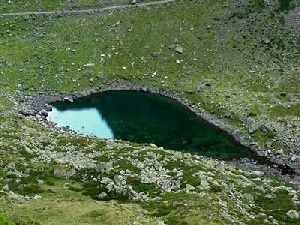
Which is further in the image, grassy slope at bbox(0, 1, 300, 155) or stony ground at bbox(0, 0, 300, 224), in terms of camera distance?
grassy slope at bbox(0, 1, 300, 155)

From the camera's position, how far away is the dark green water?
98.4m

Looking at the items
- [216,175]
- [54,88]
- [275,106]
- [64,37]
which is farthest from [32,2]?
[216,175]

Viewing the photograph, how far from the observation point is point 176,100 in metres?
115

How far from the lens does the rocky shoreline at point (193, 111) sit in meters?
90.3

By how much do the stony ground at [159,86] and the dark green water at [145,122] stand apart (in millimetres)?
4196

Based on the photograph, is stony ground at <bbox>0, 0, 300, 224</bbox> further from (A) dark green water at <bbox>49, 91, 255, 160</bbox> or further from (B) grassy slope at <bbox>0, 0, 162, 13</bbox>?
(A) dark green water at <bbox>49, 91, 255, 160</bbox>

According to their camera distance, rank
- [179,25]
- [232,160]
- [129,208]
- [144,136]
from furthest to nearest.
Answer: [179,25]
[144,136]
[232,160]
[129,208]

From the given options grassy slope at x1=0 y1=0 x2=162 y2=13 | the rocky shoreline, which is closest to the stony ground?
grassy slope at x1=0 y1=0 x2=162 y2=13

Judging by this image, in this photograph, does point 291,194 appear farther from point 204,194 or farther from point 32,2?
point 32,2

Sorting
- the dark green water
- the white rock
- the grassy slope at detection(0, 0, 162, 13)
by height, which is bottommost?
the dark green water

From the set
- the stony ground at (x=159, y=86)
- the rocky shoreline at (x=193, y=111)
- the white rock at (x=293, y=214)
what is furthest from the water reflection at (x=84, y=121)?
the white rock at (x=293, y=214)

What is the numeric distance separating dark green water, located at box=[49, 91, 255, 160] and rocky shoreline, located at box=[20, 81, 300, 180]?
3.55 ft

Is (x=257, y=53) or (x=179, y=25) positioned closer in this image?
(x=257, y=53)

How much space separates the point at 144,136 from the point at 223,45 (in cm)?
3456
